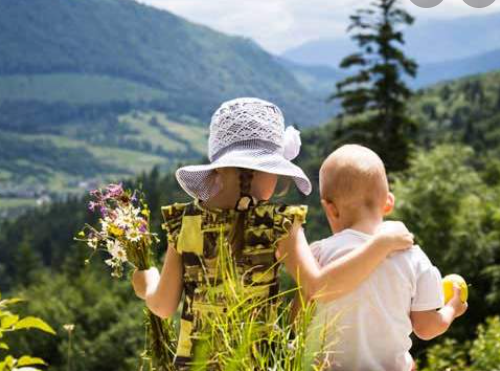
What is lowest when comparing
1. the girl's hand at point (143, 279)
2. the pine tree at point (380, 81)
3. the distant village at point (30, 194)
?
the distant village at point (30, 194)

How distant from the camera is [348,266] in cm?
199

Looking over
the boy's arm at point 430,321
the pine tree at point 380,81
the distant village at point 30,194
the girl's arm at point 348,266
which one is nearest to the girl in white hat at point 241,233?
the girl's arm at point 348,266

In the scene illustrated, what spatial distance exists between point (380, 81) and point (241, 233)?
3497cm

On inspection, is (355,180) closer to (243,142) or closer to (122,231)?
(243,142)

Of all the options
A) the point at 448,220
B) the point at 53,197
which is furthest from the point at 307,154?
the point at 53,197

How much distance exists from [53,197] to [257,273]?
559ft

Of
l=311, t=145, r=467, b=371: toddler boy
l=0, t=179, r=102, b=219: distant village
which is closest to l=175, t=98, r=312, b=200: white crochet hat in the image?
l=311, t=145, r=467, b=371: toddler boy

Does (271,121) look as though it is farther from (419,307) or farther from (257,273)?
(419,307)

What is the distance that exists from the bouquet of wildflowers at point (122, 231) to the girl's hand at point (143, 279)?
0.02 m

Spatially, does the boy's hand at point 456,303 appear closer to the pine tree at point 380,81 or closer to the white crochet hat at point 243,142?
the white crochet hat at point 243,142

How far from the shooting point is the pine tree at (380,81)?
3541cm

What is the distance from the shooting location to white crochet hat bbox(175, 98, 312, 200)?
215 cm

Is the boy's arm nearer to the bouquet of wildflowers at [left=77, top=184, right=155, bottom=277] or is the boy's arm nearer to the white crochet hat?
the white crochet hat

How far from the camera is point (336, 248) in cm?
210
